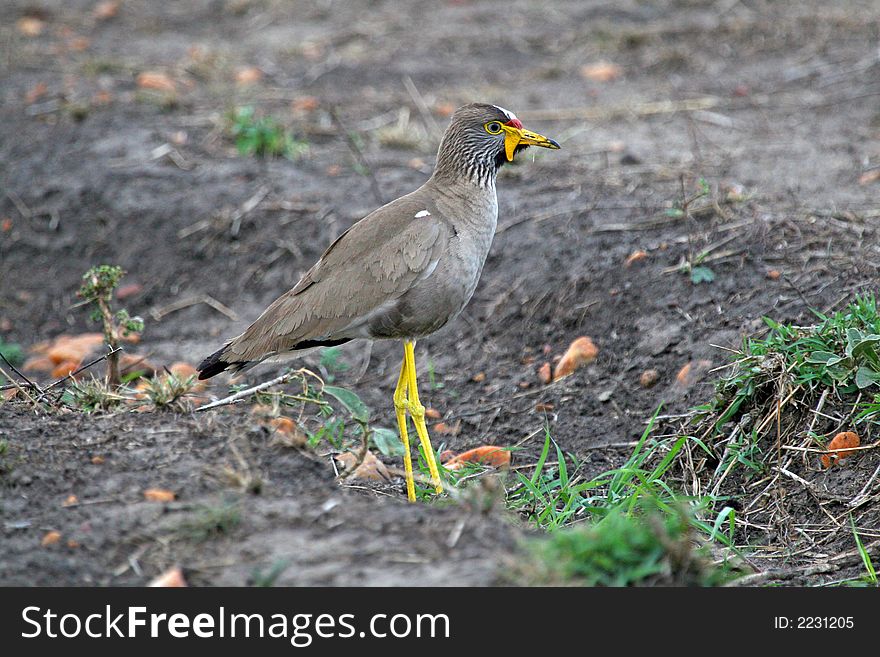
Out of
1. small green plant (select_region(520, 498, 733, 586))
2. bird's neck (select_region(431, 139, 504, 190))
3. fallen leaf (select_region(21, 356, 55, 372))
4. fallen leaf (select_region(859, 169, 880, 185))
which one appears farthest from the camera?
fallen leaf (select_region(859, 169, 880, 185))

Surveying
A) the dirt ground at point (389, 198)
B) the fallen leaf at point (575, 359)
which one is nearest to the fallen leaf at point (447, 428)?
the dirt ground at point (389, 198)

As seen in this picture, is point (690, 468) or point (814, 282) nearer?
point (690, 468)

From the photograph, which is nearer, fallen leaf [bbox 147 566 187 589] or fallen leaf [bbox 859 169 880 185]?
fallen leaf [bbox 147 566 187 589]

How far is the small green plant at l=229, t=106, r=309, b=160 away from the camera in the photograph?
7.96 m

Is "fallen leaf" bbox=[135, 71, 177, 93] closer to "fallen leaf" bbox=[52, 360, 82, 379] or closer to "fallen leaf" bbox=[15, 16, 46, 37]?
"fallen leaf" bbox=[15, 16, 46, 37]

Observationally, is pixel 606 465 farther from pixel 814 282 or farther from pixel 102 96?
pixel 102 96

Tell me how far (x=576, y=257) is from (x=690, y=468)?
1.88 meters

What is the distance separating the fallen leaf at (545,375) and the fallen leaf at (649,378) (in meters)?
0.51

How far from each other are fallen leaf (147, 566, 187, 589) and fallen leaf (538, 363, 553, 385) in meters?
2.81

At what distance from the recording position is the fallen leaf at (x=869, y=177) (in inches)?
274

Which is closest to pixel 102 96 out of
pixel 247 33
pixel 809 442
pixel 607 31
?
pixel 247 33

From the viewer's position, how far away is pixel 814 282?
5.23m

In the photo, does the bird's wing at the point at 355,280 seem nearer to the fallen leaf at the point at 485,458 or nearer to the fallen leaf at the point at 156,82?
the fallen leaf at the point at 485,458

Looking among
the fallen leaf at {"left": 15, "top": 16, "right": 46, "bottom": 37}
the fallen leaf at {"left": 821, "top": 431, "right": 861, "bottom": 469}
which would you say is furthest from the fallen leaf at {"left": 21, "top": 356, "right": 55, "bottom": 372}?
the fallen leaf at {"left": 15, "top": 16, "right": 46, "bottom": 37}
